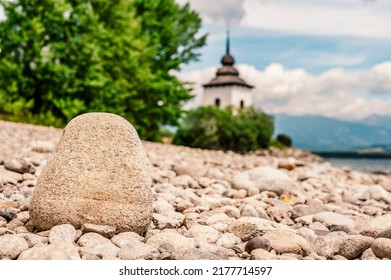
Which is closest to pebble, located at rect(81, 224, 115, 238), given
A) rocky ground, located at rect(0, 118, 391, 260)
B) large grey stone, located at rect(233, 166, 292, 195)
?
rocky ground, located at rect(0, 118, 391, 260)

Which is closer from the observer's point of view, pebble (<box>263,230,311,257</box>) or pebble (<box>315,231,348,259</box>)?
pebble (<box>263,230,311,257</box>)

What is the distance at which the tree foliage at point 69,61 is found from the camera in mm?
23406

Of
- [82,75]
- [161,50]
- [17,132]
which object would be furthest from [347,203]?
[161,50]

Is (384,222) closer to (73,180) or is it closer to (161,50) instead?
(73,180)

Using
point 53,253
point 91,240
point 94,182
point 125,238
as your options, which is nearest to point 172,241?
point 125,238

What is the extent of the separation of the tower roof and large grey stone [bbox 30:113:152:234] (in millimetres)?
53492

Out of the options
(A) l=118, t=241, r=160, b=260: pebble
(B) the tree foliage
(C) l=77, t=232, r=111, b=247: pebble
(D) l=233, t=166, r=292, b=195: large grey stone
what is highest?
(B) the tree foliage

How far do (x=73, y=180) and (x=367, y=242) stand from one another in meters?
2.73

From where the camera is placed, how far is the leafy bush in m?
32.9

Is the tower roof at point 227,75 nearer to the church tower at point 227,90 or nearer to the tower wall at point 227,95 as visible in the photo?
the church tower at point 227,90

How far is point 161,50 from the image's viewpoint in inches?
1247

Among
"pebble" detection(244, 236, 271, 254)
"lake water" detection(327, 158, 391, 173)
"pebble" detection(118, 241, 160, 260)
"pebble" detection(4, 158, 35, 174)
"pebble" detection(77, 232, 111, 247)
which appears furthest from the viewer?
"lake water" detection(327, 158, 391, 173)

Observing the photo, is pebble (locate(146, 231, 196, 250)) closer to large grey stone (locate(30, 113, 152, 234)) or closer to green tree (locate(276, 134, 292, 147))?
large grey stone (locate(30, 113, 152, 234))

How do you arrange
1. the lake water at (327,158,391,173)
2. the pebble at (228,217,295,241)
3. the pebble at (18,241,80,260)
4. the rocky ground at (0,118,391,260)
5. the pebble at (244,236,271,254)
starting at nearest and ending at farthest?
1. the pebble at (18,241,80,260)
2. the rocky ground at (0,118,391,260)
3. the pebble at (244,236,271,254)
4. the pebble at (228,217,295,241)
5. the lake water at (327,158,391,173)
